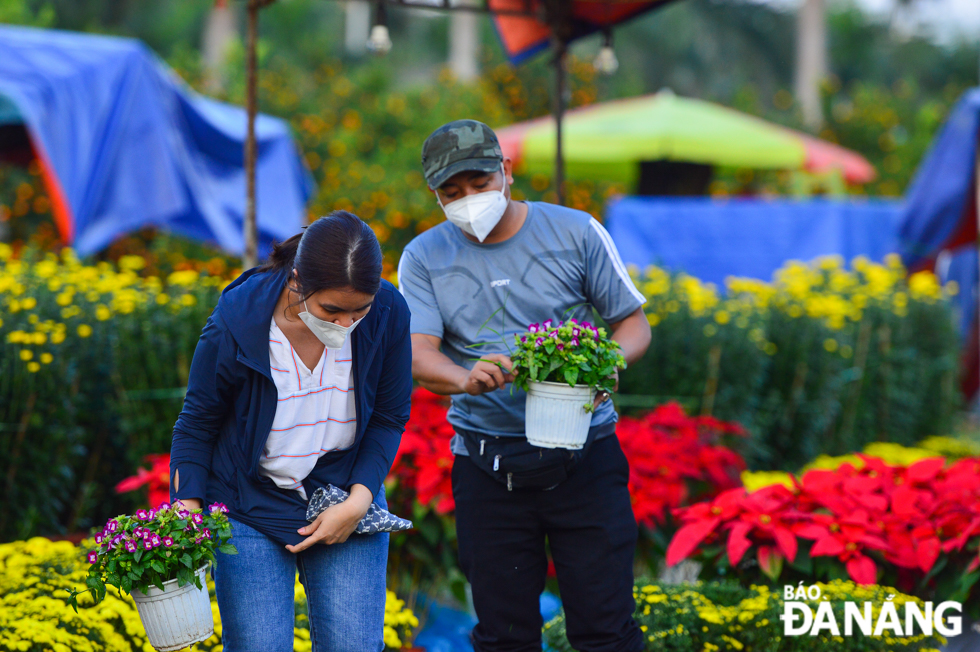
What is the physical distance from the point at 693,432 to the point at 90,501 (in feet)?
9.46

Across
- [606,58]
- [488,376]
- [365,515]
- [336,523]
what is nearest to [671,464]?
[488,376]

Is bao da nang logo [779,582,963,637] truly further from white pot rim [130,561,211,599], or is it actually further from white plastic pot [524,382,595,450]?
white pot rim [130,561,211,599]

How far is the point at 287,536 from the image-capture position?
2.18m

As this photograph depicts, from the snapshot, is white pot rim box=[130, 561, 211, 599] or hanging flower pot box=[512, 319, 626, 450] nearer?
white pot rim box=[130, 561, 211, 599]

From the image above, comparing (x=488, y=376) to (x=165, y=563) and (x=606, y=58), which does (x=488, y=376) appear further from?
(x=606, y=58)

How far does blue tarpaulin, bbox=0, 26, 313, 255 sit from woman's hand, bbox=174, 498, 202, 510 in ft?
17.4

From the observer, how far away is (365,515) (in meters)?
2.24

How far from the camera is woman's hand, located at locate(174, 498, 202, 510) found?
209 centimetres

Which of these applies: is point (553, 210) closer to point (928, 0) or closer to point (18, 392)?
point (18, 392)

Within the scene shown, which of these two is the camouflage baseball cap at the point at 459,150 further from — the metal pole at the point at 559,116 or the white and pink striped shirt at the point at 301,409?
the metal pole at the point at 559,116

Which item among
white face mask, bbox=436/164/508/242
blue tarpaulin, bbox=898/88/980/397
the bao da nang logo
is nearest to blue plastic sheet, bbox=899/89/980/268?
blue tarpaulin, bbox=898/88/980/397

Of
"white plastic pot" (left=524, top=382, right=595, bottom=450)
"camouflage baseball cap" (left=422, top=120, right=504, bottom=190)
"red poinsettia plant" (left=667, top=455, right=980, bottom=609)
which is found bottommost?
"red poinsettia plant" (left=667, top=455, right=980, bottom=609)

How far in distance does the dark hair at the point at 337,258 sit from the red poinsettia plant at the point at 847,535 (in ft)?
5.86

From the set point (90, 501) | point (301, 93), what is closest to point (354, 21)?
point (301, 93)
